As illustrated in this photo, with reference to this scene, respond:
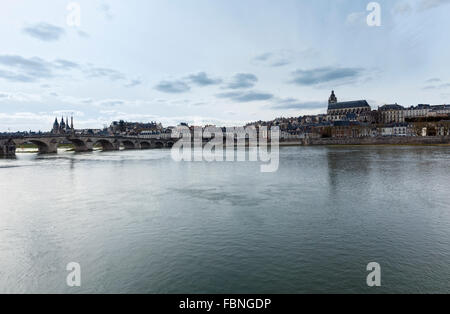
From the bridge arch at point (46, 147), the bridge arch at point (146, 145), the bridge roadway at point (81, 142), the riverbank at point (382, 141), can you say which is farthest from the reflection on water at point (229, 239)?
the bridge arch at point (146, 145)

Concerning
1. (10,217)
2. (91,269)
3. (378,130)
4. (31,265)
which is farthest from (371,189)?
(378,130)

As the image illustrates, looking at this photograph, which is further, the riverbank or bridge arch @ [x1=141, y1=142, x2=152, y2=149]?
bridge arch @ [x1=141, y1=142, x2=152, y2=149]

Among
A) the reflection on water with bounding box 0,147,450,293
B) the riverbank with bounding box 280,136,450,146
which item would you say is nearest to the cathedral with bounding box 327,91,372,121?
the riverbank with bounding box 280,136,450,146

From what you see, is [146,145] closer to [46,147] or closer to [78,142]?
[78,142]

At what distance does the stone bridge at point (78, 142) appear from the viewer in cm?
5859

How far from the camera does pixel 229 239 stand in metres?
10.3

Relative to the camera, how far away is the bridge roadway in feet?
192

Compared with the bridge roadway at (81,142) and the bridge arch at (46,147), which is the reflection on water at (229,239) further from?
the bridge arch at (46,147)

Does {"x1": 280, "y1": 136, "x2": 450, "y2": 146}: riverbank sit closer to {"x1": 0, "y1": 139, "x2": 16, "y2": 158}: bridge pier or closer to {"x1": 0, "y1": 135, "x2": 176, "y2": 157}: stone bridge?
{"x1": 0, "y1": 135, "x2": 176, "y2": 157}: stone bridge

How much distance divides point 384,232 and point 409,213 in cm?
331

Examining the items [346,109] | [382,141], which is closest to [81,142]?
[382,141]

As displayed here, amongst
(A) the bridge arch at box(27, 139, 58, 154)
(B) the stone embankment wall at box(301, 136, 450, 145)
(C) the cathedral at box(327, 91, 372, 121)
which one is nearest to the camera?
(A) the bridge arch at box(27, 139, 58, 154)

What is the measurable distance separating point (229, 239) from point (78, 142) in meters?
74.0
